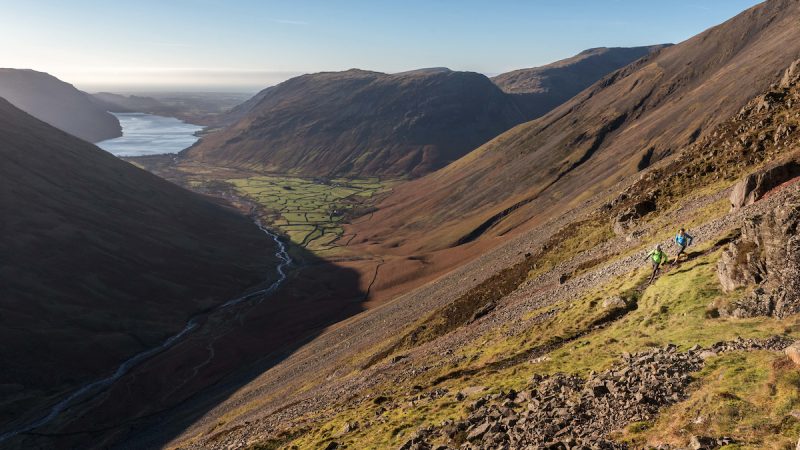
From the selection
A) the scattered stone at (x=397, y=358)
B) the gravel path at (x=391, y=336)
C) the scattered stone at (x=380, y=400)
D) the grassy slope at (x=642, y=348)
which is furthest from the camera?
the scattered stone at (x=397, y=358)

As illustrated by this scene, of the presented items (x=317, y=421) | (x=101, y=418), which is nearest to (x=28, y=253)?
(x=101, y=418)

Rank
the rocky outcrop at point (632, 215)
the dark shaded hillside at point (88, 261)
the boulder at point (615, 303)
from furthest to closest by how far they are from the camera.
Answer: the dark shaded hillside at point (88, 261) < the rocky outcrop at point (632, 215) < the boulder at point (615, 303)

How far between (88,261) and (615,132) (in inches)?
6041

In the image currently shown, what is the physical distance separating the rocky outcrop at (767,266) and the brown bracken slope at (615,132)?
79961mm

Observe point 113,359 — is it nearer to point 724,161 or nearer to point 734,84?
point 724,161

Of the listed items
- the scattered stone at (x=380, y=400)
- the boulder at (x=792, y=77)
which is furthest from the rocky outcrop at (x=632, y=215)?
the scattered stone at (x=380, y=400)

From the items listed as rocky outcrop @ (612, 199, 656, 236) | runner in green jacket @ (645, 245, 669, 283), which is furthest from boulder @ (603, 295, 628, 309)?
rocky outcrop @ (612, 199, 656, 236)

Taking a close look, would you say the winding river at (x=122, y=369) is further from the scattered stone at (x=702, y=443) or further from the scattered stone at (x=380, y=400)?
the scattered stone at (x=702, y=443)

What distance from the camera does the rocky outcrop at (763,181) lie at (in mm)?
37219

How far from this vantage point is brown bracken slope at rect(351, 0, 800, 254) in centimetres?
11212

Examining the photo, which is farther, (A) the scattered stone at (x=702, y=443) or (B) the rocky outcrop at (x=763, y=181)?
(B) the rocky outcrop at (x=763, y=181)

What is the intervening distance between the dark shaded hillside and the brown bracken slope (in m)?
57.8

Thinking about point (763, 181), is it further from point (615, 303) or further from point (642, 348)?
point (642, 348)

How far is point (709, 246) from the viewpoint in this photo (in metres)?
34.6
